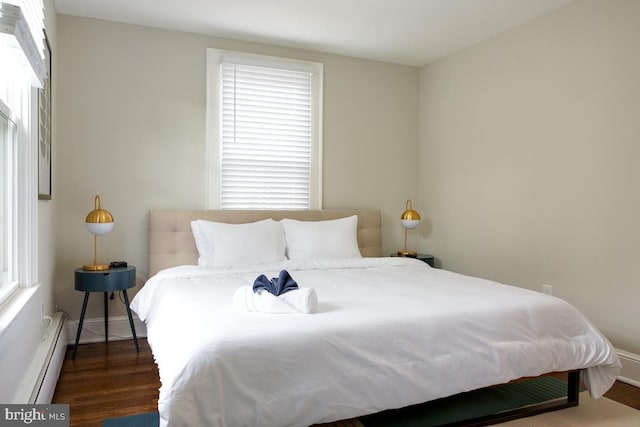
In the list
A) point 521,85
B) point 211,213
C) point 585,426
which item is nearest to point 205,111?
point 211,213

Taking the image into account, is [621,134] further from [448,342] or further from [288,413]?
[288,413]

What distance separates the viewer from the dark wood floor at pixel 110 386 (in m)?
2.47

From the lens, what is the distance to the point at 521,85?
3.75 m

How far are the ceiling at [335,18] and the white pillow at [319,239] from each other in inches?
65.3

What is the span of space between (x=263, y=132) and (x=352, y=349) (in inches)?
109

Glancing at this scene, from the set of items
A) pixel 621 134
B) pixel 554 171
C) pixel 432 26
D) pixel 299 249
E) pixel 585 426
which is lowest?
pixel 585 426

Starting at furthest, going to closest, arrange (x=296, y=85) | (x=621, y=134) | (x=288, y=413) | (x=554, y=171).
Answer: (x=296, y=85), (x=554, y=171), (x=621, y=134), (x=288, y=413)

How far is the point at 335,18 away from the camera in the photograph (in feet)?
12.0

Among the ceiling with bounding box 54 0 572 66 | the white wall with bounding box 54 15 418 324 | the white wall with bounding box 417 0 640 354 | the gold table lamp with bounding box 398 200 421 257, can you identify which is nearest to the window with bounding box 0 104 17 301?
the white wall with bounding box 54 15 418 324

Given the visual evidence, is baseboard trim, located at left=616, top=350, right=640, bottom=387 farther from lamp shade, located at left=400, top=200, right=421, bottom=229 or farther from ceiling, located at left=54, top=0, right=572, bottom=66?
ceiling, located at left=54, top=0, right=572, bottom=66

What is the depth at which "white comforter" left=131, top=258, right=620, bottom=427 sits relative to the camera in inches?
67.4

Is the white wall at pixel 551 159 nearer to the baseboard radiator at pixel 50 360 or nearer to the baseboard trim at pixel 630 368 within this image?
the baseboard trim at pixel 630 368

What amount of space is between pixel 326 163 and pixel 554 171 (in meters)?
2.03

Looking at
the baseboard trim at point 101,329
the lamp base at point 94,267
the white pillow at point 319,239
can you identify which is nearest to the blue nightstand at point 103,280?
the lamp base at point 94,267
